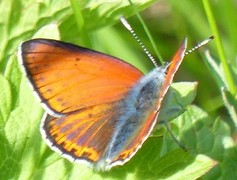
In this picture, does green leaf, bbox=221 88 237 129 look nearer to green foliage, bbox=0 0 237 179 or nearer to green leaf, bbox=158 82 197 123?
green foliage, bbox=0 0 237 179

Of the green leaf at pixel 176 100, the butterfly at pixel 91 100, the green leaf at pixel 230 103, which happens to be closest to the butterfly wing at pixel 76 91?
the butterfly at pixel 91 100

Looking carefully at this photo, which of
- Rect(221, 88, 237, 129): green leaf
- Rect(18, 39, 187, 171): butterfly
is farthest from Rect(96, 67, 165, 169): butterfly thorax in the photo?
Rect(221, 88, 237, 129): green leaf

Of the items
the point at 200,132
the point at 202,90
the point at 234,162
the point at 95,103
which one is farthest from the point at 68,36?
the point at 202,90

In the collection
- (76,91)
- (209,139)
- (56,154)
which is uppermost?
(76,91)

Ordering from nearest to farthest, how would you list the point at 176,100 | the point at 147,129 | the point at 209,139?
the point at 147,129
the point at 176,100
the point at 209,139

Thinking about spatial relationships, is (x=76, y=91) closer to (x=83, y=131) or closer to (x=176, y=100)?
(x=83, y=131)

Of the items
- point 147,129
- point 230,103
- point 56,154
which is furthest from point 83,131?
point 230,103

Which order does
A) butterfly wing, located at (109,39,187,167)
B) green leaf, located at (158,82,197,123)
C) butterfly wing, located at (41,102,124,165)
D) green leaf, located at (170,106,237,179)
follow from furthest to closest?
green leaf, located at (170,106,237,179) < green leaf, located at (158,82,197,123) < butterfly wing, located at (41,102,124,165) < butterfly wing, located at (109,39,187,167)

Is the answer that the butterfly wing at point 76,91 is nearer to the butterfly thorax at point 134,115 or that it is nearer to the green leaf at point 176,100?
the butterfly thorax at point 134,115

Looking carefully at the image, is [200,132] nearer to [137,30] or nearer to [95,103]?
[95,103]
